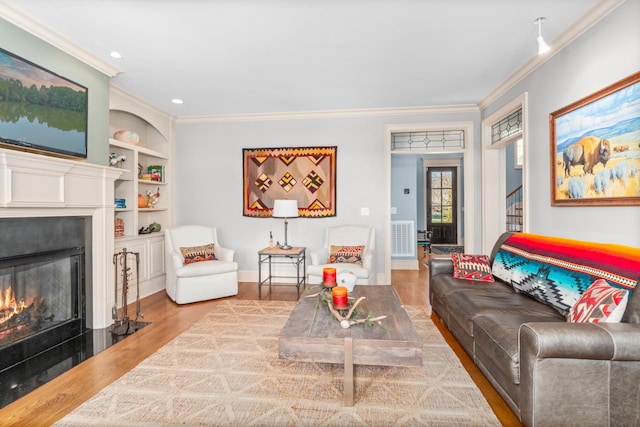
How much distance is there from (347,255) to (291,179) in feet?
4.82

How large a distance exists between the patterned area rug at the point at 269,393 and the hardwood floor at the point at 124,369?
3.5 inches

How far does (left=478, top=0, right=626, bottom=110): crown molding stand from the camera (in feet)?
7.13

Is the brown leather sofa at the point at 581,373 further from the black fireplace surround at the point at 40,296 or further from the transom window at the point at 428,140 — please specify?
the transom window at the point at 428,140

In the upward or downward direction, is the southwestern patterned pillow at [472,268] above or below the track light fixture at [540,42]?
below

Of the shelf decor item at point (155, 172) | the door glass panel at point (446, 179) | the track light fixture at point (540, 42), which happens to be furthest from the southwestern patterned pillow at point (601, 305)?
the door glass panel at point (446, 179)

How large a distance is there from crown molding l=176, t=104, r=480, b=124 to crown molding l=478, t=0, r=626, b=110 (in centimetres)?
70

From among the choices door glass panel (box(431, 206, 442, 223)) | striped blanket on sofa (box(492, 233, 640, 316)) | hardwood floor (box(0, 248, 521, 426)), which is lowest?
hardwood floor (box(0, 248, 521, 426))

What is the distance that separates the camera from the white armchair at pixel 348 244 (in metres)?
3.78

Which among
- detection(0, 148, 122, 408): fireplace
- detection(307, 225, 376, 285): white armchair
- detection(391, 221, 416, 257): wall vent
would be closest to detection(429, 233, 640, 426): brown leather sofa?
detection(307, 225, 376, 285): white armchair

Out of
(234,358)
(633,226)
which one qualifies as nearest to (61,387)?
(234,358)

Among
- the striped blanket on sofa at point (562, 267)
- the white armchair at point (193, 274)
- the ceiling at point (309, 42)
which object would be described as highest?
the ceiling at point (309, 42)

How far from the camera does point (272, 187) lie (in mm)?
4688

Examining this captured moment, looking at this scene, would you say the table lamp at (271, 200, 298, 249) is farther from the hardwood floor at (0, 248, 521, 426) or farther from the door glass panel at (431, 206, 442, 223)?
the door glass panel at (431, 206, 442, 223)

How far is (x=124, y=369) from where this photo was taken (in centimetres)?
223
